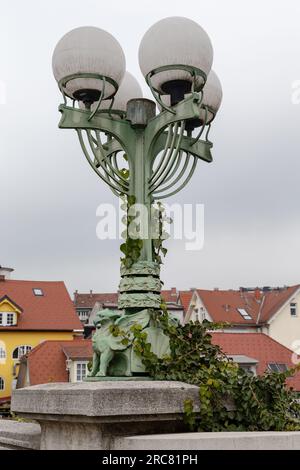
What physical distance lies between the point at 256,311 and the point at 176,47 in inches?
1653

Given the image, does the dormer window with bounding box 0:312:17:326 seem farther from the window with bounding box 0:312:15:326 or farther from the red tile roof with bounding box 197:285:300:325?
the red tile roof with bounding box 197:285:300:325

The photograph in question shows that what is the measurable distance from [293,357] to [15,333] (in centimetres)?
1787

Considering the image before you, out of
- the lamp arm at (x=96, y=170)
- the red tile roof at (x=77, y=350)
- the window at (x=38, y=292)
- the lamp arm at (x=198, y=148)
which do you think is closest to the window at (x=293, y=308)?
the red tile roof at (x=77, y=350)

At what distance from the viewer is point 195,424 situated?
428 centimetres

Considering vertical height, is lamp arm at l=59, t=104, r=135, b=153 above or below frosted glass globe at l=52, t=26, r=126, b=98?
below

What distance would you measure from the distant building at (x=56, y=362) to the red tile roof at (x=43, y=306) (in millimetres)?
4585

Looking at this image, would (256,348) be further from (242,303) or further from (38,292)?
(38,292)

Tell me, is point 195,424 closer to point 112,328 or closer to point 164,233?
point 112,328

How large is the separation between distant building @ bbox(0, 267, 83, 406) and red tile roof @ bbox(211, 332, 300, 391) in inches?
438

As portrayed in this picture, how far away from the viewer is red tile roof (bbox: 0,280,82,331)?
136 feet

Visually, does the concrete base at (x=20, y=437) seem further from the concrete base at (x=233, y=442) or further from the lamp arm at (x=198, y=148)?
the lamp arm at (x=198, y=148)

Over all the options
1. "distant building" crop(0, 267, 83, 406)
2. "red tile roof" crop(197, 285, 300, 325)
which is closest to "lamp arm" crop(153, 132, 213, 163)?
"distant building" crop(0, 267, 83, 406)

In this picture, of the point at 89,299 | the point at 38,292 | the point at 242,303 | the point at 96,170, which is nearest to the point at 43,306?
the point at 38,292

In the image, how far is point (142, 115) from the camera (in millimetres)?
5715
